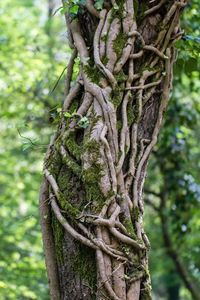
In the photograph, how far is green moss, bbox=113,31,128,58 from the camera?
2.38 m

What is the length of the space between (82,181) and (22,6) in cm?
1025

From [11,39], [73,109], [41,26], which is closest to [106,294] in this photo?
[73,109]

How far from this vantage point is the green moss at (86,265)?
2.12 metres

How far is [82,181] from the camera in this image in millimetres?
2195

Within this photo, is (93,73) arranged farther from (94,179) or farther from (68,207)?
(68,207)

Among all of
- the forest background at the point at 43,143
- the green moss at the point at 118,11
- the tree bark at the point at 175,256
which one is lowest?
the tree bark at the point at 175,256

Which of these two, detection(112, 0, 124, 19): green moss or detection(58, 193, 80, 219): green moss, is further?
detection(112, 0, 124, 19): green moss

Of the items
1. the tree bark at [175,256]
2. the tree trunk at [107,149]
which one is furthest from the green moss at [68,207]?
the tree bark at [175,256]

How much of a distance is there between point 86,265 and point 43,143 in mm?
5206

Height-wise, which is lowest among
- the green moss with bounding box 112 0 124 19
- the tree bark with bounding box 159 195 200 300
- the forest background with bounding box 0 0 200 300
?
the tree bark with bounding box 159 195 200 300

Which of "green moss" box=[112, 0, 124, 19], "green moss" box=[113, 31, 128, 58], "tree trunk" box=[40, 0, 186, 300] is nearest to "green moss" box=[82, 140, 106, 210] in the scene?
"tree trunk" box=[40, 0, 186, 300]

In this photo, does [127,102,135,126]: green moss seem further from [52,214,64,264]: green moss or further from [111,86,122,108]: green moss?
[52,214,64,264]: green moss

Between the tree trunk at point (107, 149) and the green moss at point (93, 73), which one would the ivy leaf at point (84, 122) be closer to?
the tree trunk at point (107, 149)

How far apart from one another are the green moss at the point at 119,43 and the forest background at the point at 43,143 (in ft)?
1.31
